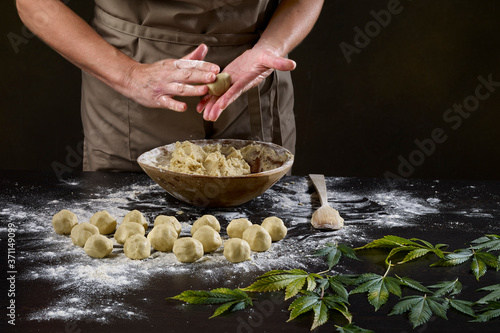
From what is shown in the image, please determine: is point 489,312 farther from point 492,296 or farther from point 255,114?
point 255,114

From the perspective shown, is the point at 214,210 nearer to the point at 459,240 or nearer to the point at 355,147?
the point at 459,240

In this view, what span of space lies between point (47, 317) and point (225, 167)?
0.72 meters

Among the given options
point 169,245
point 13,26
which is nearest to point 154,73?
point 169,245

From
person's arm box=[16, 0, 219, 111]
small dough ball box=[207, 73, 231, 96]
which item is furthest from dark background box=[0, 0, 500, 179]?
small dough ball box=[207, 73, 231, 96]

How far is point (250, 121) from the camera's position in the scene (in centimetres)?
200

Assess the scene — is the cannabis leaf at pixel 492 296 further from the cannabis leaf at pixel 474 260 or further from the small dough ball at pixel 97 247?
the small dough ball at pixel 97 247

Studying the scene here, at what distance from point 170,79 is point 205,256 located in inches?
24.4

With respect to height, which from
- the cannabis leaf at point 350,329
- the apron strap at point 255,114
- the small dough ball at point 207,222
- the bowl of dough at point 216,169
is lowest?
the cannabis leaf at point 350,329

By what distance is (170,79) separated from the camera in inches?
68.2

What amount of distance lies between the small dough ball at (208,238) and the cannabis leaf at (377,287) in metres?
0.34

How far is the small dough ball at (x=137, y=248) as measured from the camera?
1.30 m

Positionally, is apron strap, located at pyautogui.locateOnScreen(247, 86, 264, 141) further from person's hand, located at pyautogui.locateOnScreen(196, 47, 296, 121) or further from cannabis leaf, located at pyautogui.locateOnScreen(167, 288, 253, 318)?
cannabis leaf, located at pyautogui.locateOnScreen(167, 288, 253, 318)

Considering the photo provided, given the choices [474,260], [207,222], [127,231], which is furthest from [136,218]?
[474,260]

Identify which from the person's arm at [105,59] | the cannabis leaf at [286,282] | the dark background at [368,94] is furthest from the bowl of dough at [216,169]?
the dark background at [368,94]
